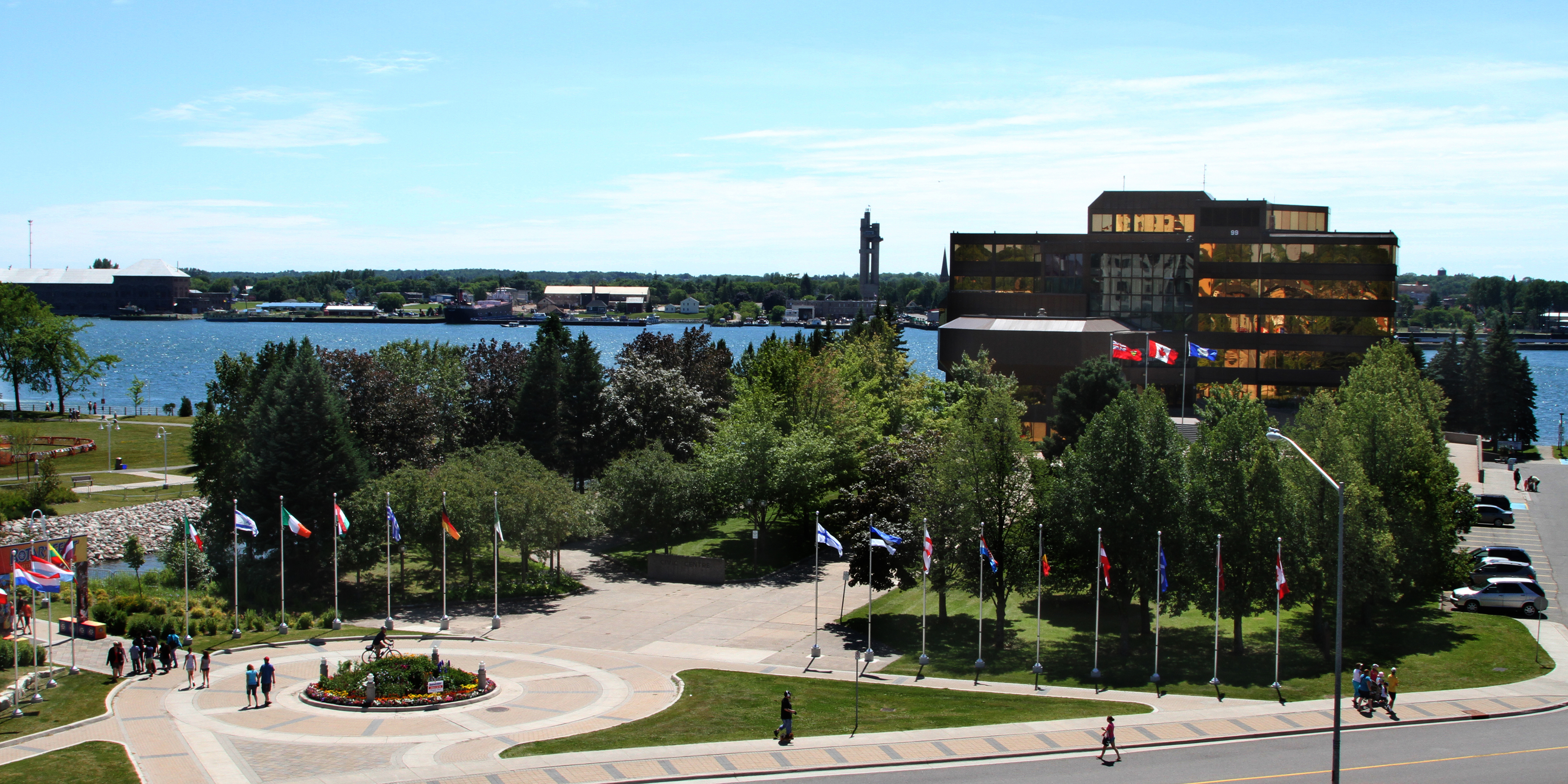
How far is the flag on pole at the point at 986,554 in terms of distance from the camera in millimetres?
39438

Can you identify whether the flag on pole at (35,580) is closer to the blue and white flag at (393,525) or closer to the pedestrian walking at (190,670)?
the pedestrian walking at (190,670)

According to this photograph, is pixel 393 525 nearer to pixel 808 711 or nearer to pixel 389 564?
pixel 389 564

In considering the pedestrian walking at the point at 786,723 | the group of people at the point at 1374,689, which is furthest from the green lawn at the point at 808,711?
the group of people at the point at 1374,689

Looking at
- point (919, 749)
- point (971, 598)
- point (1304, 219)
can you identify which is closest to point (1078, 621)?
point (971, 598)

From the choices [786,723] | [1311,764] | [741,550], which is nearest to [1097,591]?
[1311,764]

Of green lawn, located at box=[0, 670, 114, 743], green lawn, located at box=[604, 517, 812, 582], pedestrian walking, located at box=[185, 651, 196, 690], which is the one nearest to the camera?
green lawn, located at box=[0, 670, 114, 743]

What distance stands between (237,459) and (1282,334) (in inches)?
3056

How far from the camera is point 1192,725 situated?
32.3 m

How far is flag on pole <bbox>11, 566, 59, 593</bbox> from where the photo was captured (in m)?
34.9

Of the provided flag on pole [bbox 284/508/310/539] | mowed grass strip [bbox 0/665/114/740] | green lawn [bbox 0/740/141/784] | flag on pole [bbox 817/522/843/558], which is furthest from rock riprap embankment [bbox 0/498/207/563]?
flag on pole [bbox 817/522/843/558]

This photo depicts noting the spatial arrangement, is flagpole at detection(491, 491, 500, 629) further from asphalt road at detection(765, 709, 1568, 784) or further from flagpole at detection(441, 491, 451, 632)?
asphalt road at detection(765, 709, 1568, 784)

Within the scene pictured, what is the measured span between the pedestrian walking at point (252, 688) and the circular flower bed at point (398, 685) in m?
1.39

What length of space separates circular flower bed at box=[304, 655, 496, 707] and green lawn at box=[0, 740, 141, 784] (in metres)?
6.14

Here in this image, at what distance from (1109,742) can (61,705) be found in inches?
1171
